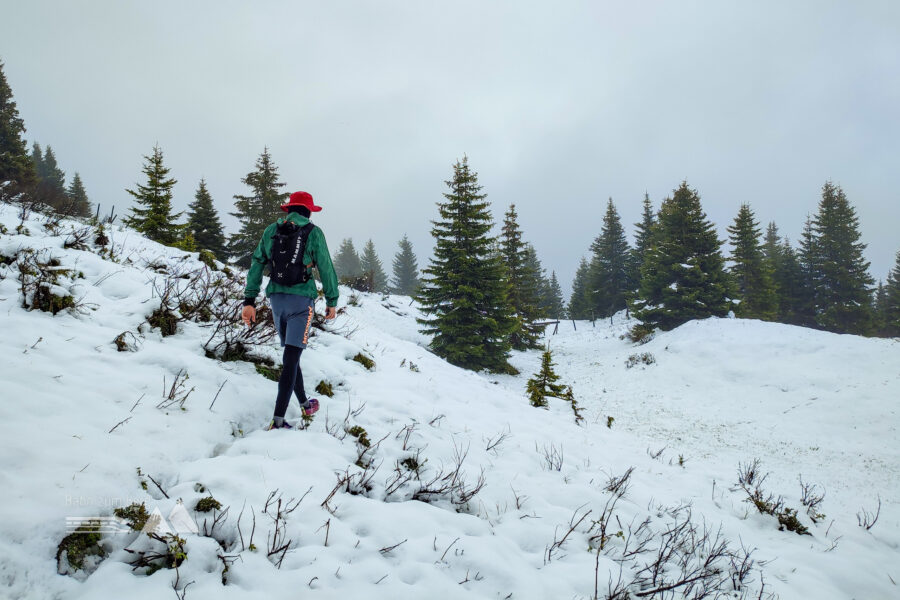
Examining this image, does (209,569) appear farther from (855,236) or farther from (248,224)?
(855,236)

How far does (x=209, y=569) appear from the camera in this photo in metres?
1.83

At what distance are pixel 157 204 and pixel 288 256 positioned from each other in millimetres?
18707

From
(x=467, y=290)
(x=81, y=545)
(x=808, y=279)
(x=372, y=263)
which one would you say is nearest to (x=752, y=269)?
(x=808, y=279)

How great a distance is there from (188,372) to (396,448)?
2.12m

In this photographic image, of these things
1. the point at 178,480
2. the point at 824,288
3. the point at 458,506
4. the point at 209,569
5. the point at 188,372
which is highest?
the point at 824,288

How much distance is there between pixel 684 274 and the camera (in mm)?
22141

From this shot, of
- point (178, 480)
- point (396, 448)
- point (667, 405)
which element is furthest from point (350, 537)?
point (667, 405)

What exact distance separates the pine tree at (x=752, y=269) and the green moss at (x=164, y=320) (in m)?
33.6

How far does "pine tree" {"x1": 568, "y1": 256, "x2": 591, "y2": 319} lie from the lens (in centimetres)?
3975

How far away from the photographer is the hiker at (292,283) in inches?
134

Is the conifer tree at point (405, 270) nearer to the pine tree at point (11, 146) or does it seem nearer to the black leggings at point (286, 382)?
the pine tree at point (11, 146)

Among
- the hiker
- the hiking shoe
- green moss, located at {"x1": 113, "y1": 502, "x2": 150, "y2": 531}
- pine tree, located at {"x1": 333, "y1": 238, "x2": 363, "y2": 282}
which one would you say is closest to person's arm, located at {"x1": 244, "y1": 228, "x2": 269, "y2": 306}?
the hiker

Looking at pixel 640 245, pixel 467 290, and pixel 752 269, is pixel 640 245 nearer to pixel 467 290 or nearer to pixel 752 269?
pixel 752 269

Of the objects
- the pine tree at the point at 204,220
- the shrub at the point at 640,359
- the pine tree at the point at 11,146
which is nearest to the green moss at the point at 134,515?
the shrub at the point at 640,359
